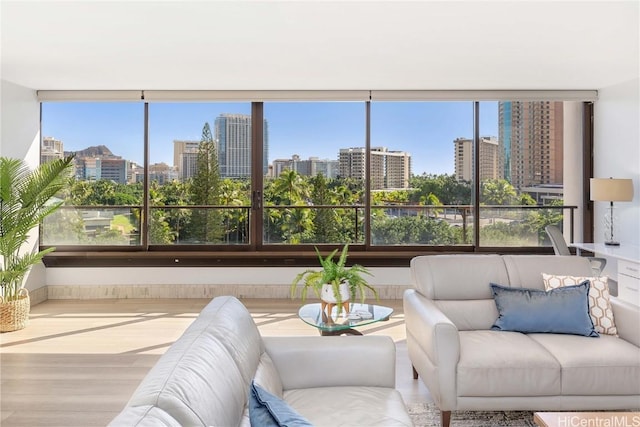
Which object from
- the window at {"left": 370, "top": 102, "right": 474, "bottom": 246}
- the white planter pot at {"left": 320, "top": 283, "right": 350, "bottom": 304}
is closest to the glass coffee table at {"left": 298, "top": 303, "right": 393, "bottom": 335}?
the white planter pot at {"left": 320, "top": 283, "right": 350, "bottom": 304}

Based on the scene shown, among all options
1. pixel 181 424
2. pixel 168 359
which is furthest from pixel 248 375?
pixel 181 424

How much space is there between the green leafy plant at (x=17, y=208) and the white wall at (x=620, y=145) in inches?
232

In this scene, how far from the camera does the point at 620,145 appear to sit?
556 centimetres

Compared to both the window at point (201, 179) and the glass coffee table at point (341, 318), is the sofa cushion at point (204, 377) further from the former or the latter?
the window at point (201, 179)

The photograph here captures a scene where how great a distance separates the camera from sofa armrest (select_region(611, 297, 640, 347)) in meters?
2.96

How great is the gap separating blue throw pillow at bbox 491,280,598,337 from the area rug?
0.51 m

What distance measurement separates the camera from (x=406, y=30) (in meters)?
3.62

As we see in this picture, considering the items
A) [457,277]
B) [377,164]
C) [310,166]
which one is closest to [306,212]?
[310,166]

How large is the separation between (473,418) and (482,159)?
3.91 meters

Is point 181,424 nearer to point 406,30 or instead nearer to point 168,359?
→ point 168,359

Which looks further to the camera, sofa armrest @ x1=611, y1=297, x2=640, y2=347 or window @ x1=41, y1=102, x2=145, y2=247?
window @ x1=41, y1=102, x2=145, y2=247

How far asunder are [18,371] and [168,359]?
2.89 meters

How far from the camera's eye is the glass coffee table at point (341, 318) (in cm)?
298

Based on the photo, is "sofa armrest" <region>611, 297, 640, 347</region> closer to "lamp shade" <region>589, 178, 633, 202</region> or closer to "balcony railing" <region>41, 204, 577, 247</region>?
"lamp shade" <region>589, 178, 633, 202</region>
